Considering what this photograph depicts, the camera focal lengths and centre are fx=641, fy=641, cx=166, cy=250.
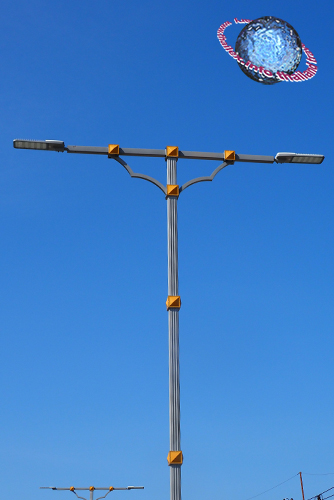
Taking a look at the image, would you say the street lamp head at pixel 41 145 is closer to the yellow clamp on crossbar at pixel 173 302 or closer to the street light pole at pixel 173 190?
the street light pole at pixel 173 190

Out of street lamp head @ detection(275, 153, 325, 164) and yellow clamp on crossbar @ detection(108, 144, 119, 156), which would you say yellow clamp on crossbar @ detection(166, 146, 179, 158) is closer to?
yellow clamp on crossbar @ detection(108, 144, 119, 156)

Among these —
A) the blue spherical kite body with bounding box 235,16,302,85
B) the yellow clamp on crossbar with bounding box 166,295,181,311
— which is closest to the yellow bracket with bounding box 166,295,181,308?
the yellow clamp on crossbar with bounding box 166,295,181,311

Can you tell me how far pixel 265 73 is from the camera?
485 inches

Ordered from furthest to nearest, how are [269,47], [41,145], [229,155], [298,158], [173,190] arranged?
[269,47] → [298,158] → [229,155] → [41,145] → [173,190]

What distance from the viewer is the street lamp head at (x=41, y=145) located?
1075cm

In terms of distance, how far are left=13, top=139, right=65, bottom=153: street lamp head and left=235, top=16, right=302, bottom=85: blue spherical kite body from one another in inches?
163

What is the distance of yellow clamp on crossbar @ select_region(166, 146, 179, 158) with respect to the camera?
1059cm

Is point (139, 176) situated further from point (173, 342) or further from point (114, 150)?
point (173, 342)

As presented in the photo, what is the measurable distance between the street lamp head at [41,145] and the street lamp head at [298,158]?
377 centimetres

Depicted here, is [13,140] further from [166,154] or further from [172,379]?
[172,379]

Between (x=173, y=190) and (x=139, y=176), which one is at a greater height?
(x=139, y=176)

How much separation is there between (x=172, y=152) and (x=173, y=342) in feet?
10.5

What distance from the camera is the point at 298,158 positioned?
1155 centimetres

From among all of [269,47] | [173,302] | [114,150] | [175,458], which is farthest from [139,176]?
[175,458]
